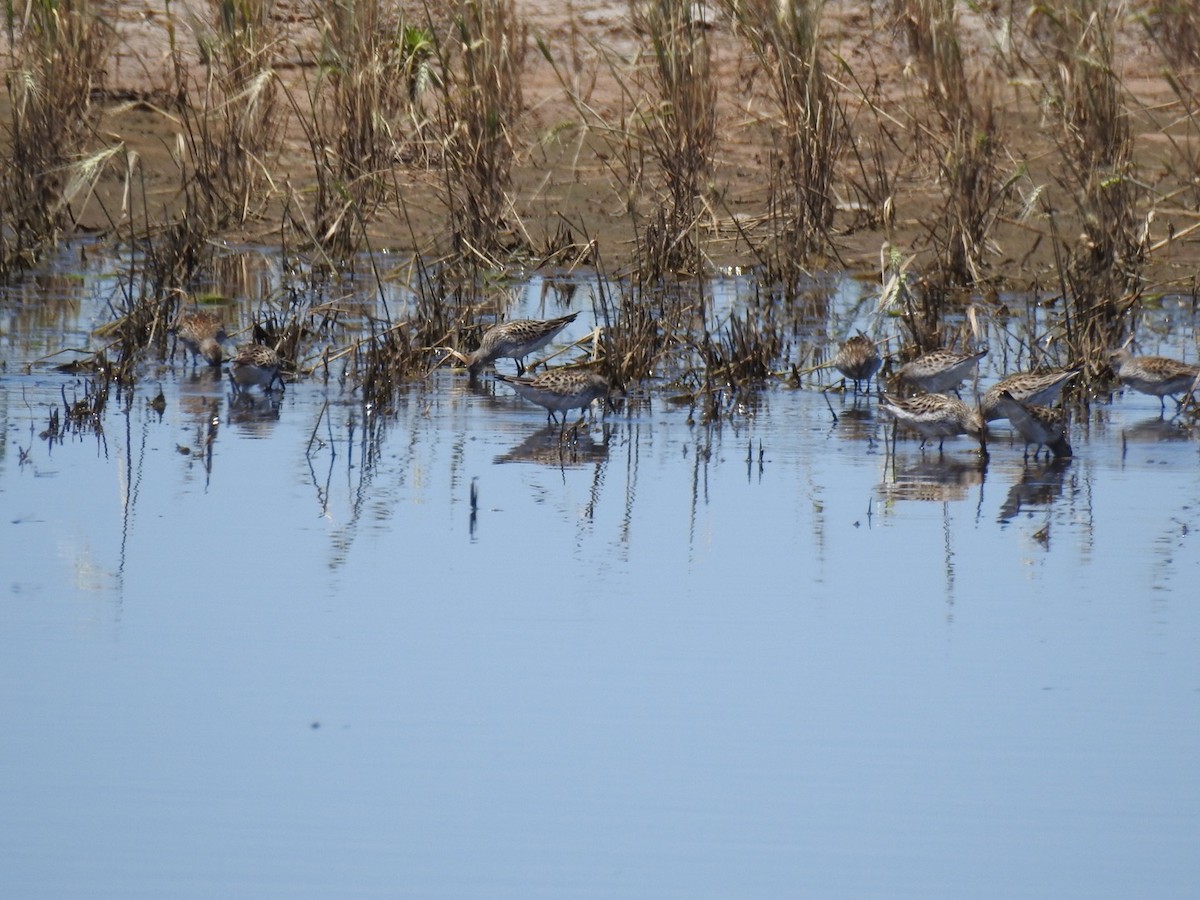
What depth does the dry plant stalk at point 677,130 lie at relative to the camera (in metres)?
13.2

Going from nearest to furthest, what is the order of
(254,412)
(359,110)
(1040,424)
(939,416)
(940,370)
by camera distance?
(1040,424), (939,416), (254,412), (940,370), (359,110)

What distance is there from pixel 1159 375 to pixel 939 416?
1.58m

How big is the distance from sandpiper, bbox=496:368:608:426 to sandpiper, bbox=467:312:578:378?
3.41 feet

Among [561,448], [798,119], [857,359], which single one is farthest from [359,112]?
[561,448]

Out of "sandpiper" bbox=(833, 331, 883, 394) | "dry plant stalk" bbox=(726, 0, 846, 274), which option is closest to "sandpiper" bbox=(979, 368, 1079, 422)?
"sandpiper" bbox=(833, 331, 883, 394)

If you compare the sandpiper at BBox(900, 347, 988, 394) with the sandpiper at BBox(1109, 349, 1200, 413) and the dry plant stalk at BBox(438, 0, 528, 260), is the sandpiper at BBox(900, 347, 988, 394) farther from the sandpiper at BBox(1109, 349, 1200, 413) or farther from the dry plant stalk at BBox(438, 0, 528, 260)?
the dry plant stalk at BBox(438, 0, 528, 260)

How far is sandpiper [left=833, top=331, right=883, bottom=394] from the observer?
10.9 metres

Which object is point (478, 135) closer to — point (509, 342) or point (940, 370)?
point (509, 342)

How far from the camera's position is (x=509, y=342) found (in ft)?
36.8

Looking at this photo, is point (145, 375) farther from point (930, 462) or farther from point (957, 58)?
point (957, 58)

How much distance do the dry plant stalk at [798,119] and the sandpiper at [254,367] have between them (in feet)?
13.4

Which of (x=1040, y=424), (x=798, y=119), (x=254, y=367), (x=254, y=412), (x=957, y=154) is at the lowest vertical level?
(x=254, y=412)

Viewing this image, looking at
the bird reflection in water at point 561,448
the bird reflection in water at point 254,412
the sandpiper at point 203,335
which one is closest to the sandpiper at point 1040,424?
the bird reflection in water at point 561,448

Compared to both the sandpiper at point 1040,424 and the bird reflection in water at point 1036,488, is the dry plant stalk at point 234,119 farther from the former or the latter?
the bird reflection in water at point 1036,488
